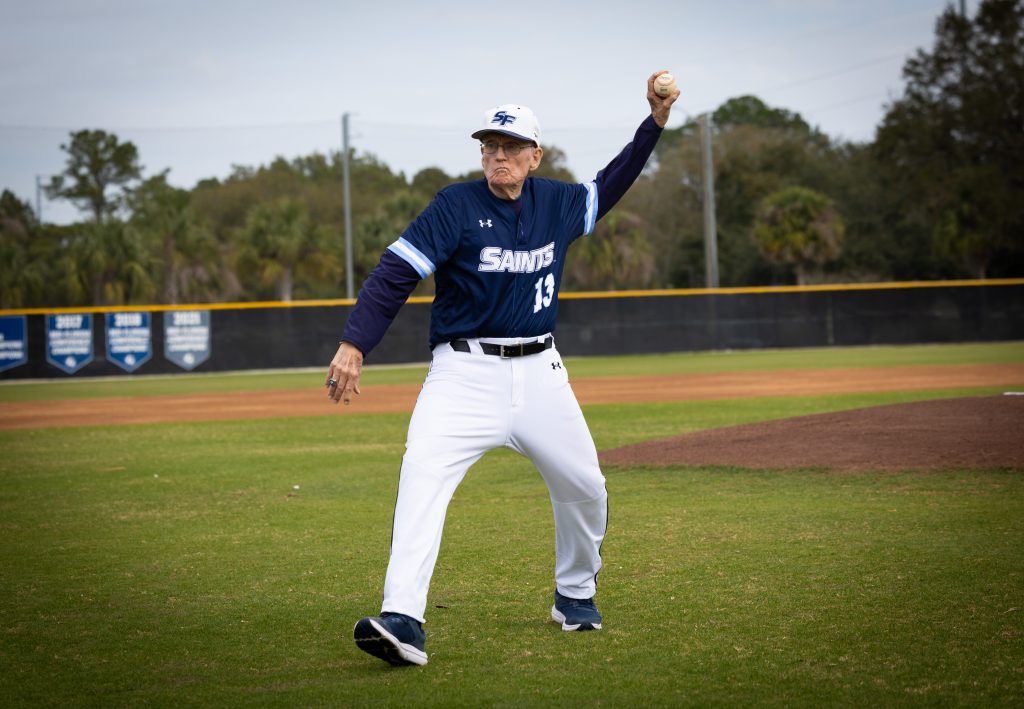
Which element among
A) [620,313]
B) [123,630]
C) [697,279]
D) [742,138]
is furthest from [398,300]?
[742,138]

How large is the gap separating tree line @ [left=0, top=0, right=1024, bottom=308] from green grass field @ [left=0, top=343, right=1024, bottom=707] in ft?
123

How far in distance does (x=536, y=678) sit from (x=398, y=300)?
144 centimetres

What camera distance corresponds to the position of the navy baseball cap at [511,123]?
172 inches

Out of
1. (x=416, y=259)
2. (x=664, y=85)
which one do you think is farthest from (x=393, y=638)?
(x=664, y=85)

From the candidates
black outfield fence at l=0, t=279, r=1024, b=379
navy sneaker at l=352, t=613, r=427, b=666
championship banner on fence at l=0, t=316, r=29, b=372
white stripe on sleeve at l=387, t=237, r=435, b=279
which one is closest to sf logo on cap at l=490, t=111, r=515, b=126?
white stripe on sleeve at l=387, t=237, r=435, b=279

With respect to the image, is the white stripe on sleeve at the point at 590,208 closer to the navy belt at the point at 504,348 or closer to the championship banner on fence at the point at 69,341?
the navy belt at the point at 504,348

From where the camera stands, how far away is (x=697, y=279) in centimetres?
6050

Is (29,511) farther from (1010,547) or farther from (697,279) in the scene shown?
(697,279)

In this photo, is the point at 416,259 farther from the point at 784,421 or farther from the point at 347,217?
the point at 347,217

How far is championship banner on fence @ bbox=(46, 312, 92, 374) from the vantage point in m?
28.6

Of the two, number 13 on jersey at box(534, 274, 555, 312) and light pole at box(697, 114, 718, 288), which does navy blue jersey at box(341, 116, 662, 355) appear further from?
light pole at box(697, 114, 718, 288)

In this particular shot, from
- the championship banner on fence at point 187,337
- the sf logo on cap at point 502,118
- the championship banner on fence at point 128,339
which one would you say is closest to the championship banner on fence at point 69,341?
the championship banner on fence at point 128,339

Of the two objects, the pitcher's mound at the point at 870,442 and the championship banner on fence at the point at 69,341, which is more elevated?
the championship banner on fence at the point at 69,341

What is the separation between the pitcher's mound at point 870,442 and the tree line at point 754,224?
115 ft
